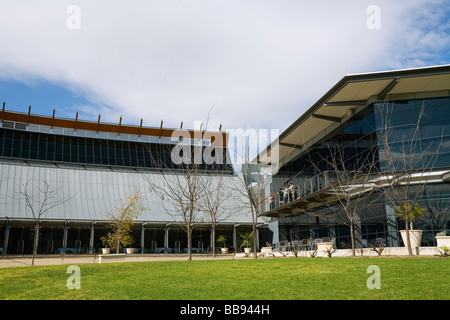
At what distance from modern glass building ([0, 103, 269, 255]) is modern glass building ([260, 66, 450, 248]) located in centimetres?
1004

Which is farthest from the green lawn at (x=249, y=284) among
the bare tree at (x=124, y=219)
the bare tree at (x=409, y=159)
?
the bare tree at (x=124, y=219)

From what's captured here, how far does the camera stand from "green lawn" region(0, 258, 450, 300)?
8203 millimetres

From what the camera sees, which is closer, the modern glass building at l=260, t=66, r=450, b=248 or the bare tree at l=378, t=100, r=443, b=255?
the modern glass building at l=260, t=66, r=450, b=248

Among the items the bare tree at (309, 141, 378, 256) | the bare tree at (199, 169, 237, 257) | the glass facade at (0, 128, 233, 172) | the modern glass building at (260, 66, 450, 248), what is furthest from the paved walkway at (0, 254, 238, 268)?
the modern glass building at (260, 66, 450, 248)

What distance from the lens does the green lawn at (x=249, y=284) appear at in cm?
820

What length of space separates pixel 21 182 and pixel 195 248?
17.6 metres

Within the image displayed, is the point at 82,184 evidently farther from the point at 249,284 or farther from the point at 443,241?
the point at 249,284

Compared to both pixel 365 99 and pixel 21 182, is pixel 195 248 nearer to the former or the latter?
pixel 21 182

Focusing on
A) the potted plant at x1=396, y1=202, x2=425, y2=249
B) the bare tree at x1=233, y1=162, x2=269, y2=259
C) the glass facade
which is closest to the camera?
the potted plant at x1=396, y1=202, x2=425, y2=249

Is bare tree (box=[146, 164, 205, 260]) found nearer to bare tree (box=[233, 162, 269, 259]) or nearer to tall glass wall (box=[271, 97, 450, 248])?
bare tree (box=[233, 162, 269, 259])

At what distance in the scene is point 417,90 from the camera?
2216 centimetres

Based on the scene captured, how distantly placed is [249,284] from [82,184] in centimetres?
3261

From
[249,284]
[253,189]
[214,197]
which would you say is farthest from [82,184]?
[249,284]

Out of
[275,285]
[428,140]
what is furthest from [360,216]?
[275,285]
